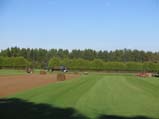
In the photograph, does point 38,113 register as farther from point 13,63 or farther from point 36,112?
point 13,63

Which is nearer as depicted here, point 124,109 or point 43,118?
point 43,118

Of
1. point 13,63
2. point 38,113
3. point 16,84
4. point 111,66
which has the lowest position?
point 38,113

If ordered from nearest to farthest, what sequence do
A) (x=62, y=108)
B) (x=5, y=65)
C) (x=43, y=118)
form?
(x=43, y=118), (x=62, y=108), (x=5, y=65)

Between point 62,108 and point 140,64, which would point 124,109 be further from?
point 140,64

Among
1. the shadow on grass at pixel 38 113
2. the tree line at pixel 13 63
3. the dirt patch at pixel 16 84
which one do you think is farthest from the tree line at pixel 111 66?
the shadow on grass at pixel 38 113

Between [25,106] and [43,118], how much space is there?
4389mm

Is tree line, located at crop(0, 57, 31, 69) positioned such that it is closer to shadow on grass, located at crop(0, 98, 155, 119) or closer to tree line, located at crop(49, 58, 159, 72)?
tree line, located at crop(49, 58, 159, 72)

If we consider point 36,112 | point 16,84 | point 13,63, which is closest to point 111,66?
point 13,63

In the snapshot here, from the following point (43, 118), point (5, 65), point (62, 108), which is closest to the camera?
A: point (43, 118)

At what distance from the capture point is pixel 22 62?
147 meters

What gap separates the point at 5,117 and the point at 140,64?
135m

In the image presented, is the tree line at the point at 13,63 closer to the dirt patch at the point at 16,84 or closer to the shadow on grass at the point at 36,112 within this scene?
the dirt patch at the point at 16,84

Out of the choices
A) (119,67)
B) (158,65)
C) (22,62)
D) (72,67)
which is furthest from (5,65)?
(158,65)

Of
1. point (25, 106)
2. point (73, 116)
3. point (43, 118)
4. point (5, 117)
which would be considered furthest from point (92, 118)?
point (25, 106)
